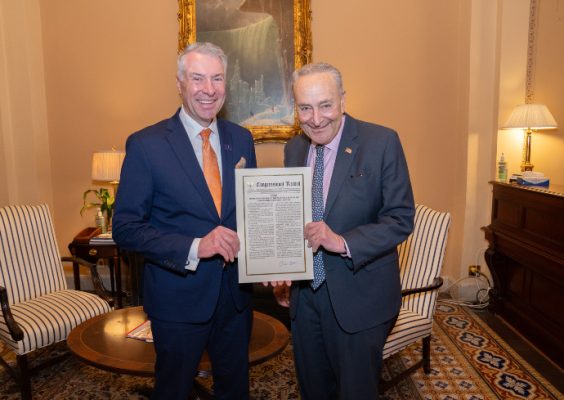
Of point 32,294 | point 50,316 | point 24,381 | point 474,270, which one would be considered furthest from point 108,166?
point 474,270

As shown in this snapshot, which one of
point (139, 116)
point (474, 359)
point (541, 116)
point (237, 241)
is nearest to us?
point (237, 241)

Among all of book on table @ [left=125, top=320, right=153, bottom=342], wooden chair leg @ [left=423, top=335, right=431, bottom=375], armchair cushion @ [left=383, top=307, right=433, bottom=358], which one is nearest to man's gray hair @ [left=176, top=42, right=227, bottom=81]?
book on table @ [left=125, top=320, right=153, bottom=342]

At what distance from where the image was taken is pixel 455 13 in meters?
4.78

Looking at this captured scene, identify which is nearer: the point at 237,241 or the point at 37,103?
the point at 237,241

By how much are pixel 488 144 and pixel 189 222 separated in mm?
3749

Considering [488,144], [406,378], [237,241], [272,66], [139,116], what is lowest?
[406,378]

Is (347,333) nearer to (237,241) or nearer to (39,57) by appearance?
(237,241)

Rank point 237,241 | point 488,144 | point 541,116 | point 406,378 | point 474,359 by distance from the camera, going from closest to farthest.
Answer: point 237,241 < point 406,378 < point 474,359 < point 541,116 < point 488,144

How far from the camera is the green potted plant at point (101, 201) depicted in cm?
472

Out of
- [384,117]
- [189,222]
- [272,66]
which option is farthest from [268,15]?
[189,222]

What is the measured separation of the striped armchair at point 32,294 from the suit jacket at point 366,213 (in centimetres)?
221

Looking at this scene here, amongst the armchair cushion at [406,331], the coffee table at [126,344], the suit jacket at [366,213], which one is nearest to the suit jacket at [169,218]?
the suit jacket at [366,213]

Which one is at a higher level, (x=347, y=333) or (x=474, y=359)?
(x=347, y=333)

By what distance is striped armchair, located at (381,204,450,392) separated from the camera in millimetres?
3094
